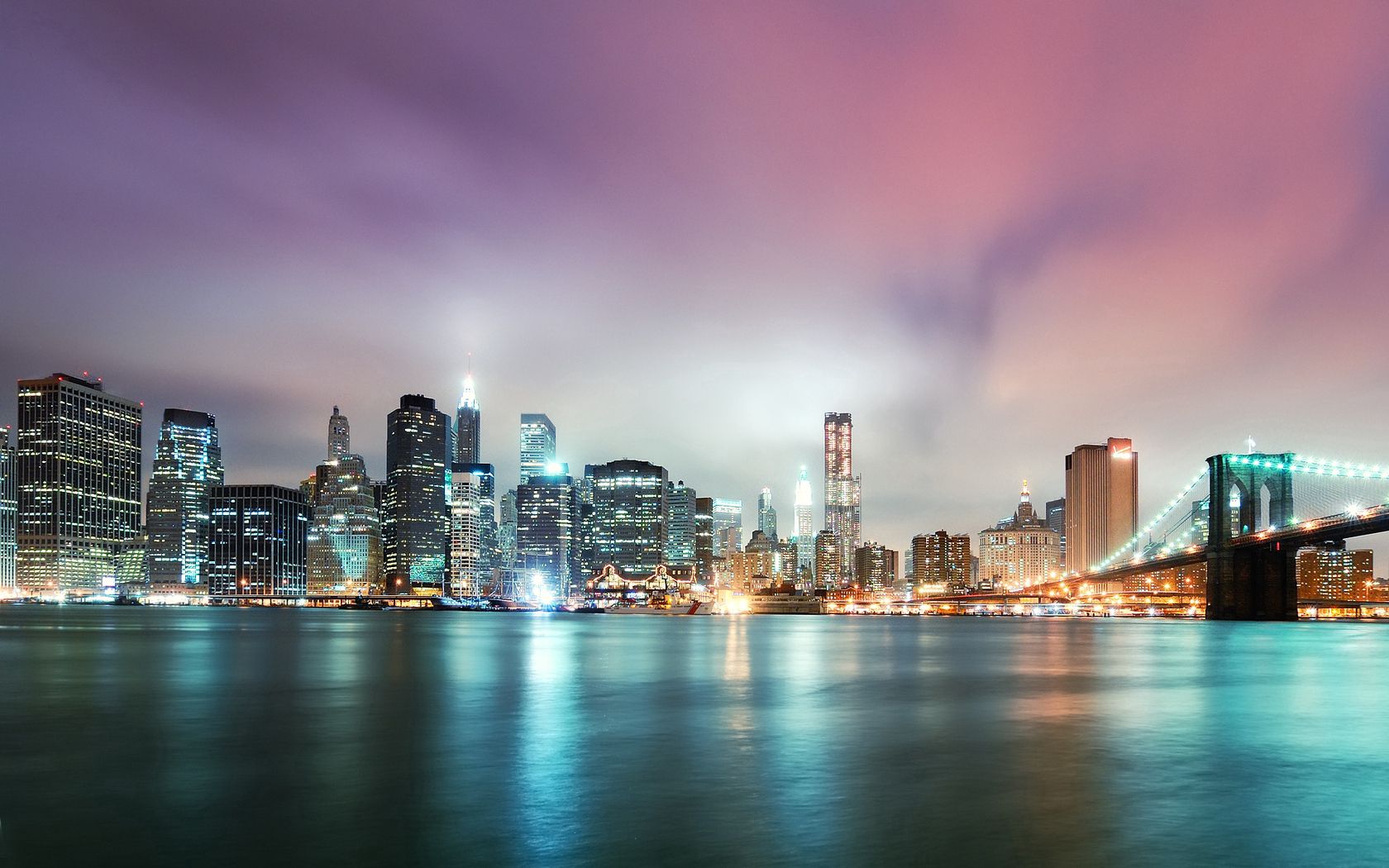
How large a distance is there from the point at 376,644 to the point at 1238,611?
96409mm

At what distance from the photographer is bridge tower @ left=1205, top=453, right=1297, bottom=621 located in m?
124

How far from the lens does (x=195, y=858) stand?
552 inches

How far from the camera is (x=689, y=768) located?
69.8 ft

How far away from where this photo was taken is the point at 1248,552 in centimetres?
12594

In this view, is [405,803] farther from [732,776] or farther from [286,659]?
[286,659]

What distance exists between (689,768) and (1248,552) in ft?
402

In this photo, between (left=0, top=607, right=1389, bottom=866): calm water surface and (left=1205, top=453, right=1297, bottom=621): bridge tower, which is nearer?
(left=0, top=607, right=1389, bottom=866): calm water surface

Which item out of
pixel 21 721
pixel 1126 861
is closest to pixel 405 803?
pixel 1126 861

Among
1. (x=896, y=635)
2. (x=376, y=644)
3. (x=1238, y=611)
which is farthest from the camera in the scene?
(x=1238, y=611)

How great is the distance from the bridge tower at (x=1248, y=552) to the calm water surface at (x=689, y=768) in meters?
83.2

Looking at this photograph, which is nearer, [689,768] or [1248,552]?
[689,768]

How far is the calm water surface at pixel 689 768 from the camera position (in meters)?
14.9

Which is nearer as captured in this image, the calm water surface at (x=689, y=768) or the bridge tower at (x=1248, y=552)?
the calm water surface at (x=689, y=768)

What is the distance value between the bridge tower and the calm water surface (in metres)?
83.2
